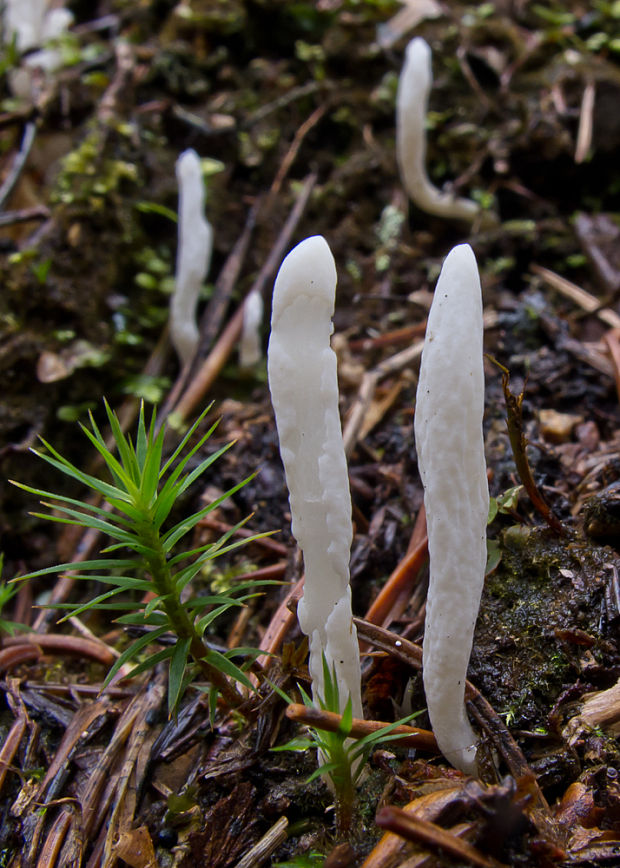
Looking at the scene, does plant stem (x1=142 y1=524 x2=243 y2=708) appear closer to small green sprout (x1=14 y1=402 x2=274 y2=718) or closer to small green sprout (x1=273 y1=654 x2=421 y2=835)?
small green sprout (x1=14 y1=402 x2=274 y2=718)

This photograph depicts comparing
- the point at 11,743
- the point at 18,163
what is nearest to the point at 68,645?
the point at 11,743

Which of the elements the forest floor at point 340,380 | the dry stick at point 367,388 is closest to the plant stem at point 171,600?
the forest floor at point 340,380

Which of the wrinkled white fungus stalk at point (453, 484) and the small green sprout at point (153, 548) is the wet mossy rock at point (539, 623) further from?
the small green sprout at point (153, 548)

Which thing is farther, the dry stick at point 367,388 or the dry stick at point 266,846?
the dry stick at point 367,388

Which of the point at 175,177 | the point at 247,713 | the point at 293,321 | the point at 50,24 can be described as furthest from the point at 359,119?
the point at 247,713

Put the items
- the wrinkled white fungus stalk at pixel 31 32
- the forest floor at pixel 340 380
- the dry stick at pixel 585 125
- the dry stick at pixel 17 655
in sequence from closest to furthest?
the forest floor at pixel 340 380 < the dry stick at pixel 17 655 < the dry stick at pixel 585 125 < the wrinkled white fungus stalk at pixel 31 32

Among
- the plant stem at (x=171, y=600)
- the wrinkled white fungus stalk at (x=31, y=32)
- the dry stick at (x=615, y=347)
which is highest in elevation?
the wrinkled white fungus stalk at (x=31, y=32)

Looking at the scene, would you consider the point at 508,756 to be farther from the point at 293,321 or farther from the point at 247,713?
the point at 293,321
